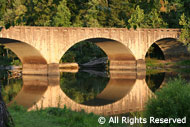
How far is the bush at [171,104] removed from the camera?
1383cm

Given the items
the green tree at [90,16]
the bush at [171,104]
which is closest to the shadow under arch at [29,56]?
the green tree at [90,16]

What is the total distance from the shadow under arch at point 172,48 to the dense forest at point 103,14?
9.79ft

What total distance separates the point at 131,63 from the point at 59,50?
14.5 meters

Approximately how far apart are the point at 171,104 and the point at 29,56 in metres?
36.5

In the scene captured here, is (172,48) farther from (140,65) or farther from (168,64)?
(140,65)

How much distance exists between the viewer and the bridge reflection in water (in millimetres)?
23922

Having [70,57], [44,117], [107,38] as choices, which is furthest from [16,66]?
[44,117]

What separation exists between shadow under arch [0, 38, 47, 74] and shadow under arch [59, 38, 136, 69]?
10.4 m

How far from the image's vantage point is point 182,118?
1370 cm

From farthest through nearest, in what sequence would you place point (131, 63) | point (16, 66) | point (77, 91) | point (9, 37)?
point (16, 66) → point (131, 63) → point (9, 37) → point (77, 91)

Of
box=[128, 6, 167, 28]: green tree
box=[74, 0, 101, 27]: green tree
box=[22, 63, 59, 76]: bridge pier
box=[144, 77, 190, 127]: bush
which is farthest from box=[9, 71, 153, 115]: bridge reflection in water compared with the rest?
box=[74, 0, 101, 27]: green tree

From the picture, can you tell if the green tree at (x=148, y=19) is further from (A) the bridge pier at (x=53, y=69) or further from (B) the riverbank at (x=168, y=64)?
(A) the bridge pier at (x=53, y=69)

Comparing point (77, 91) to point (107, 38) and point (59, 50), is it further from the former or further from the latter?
point (107, 38)

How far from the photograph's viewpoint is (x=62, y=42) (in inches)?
1837
